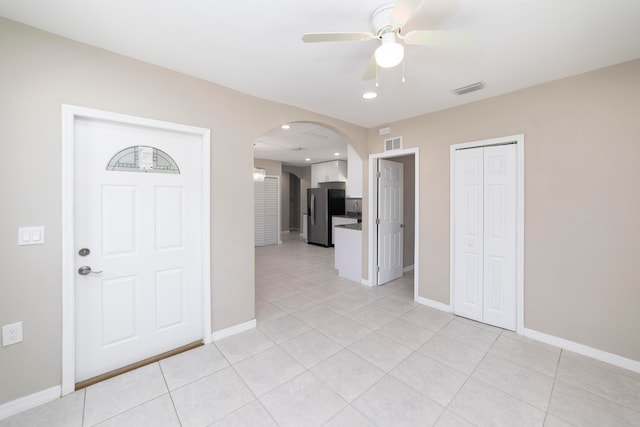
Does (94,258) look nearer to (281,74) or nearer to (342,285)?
(281,74)

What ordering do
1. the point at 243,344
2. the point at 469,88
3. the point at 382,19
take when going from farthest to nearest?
1. the point at 469,88
2. the point at 243,344
3. the point at 382,19

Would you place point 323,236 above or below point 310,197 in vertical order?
below

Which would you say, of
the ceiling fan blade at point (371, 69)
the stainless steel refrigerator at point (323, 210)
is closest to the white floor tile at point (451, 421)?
the ceiling fan blade at point (371, 69)

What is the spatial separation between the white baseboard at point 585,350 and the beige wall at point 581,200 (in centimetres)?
4

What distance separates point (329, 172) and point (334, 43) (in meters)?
6.13

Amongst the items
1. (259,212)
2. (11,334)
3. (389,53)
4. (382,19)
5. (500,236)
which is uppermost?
(382,19)

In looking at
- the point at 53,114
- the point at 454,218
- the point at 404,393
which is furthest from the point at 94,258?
the point at 454,218

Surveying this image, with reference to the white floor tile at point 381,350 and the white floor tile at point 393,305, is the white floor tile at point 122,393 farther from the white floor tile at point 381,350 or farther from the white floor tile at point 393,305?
the white floor tile at point 393,305

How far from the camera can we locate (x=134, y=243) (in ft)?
7.23

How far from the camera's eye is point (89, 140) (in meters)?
1.99

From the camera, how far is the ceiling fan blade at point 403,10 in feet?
4.12

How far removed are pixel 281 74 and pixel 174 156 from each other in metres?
1.26

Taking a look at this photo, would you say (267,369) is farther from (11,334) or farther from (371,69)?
(371,69)

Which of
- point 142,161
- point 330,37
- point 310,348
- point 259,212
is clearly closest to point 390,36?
point 330,37
